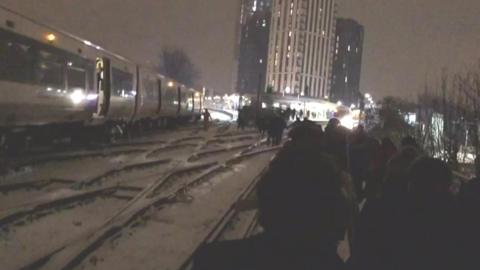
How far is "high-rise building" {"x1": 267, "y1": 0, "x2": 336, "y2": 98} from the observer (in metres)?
175

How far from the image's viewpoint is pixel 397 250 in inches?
134

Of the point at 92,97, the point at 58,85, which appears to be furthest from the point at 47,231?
the point at 92,97

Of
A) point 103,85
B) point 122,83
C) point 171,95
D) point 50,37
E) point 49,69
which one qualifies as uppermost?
point 50,37

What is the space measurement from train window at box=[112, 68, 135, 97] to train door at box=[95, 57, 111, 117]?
2.44ft

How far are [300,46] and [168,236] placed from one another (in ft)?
Result: 556

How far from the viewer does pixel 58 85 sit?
16.4 m

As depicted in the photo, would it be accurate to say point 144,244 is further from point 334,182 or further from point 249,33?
point 249,33

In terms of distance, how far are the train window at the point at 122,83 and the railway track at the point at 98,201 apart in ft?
22.7

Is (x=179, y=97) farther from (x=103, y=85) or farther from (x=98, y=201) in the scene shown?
(x=98, y=201)

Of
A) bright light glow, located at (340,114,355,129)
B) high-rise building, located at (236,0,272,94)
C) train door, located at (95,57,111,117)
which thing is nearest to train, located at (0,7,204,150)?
train door, located at (95,57,111,117)

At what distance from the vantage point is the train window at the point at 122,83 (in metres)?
23.1

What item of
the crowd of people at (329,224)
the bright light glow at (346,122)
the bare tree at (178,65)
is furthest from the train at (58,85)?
the bare tree at (178,65)

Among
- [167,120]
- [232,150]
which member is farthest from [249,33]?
[232,150]

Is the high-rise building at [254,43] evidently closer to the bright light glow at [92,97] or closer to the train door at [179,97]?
the train door at [179,97]
